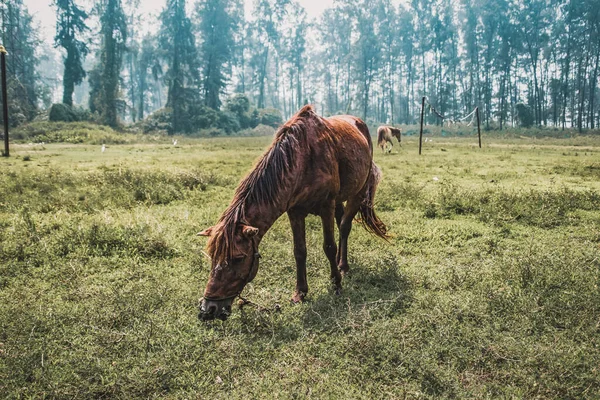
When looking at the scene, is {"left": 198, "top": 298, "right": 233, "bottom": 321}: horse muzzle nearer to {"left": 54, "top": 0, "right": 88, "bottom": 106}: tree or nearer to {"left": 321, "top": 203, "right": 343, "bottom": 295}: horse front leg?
{"left": 321, "top": 203, "right": 343, "bottom": 295}: horse front leg

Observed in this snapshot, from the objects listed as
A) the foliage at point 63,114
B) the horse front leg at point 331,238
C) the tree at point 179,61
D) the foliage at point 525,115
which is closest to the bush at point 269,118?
the tree at point 179,61

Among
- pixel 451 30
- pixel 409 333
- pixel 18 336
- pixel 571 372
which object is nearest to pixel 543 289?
pixel 571 372

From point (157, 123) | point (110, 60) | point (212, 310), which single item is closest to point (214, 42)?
point (110, 60)

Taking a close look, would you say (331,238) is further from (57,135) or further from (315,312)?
(57,135)

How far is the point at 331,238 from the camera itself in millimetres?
4422

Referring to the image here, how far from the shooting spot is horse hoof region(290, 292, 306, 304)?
13.6ft

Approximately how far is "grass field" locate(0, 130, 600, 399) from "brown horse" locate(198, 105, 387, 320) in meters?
0.49

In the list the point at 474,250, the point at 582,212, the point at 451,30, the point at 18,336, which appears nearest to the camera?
the point at 18,336

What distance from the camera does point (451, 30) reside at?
56.0 metres

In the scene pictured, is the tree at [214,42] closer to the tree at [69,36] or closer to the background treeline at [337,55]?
the background treeline at [337,55]

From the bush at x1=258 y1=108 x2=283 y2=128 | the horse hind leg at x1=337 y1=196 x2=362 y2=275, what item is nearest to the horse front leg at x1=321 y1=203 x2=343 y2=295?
the horse hind leg at x1=337 y1=196 x2=362 y2=275

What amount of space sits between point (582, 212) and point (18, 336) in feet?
29.8

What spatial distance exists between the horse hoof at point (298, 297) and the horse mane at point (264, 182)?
1.23 metres

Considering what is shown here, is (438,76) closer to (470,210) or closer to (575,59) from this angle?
(575,59)
